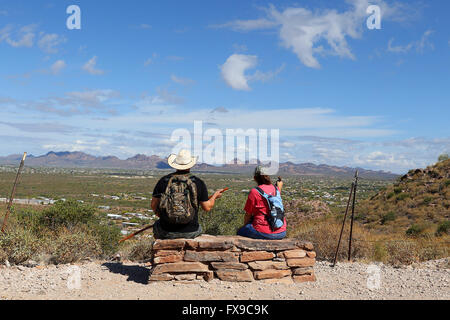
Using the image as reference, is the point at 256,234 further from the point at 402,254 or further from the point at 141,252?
the point at 402,254

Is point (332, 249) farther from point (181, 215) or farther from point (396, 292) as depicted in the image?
point (181, 215)

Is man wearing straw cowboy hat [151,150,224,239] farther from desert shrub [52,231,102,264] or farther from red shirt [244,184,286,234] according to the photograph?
desert shrub [52,231,102,264]

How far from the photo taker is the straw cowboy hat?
21.4ft

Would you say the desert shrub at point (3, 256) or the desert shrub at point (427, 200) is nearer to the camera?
the desert shrub at point (3, 256)

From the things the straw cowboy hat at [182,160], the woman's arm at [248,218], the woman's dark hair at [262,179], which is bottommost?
the woman's arm at [248,218]

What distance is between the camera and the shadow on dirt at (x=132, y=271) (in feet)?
22.6

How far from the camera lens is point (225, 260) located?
257 inches

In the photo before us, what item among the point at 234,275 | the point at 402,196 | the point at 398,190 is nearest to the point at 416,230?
the point at 402,196

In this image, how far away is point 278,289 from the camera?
20.7 feet

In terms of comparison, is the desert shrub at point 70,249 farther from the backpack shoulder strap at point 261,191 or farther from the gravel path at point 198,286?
the backpack shoulder strap at point 261,191

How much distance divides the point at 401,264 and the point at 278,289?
4.17 metres

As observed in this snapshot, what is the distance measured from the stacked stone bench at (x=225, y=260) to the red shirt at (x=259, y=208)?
0.82 ft

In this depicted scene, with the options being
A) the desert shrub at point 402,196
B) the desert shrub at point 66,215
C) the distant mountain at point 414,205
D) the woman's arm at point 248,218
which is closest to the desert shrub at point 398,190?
the distant mountain at point 414,205

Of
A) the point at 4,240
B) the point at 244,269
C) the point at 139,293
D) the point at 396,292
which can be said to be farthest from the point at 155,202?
the point at 396,292
